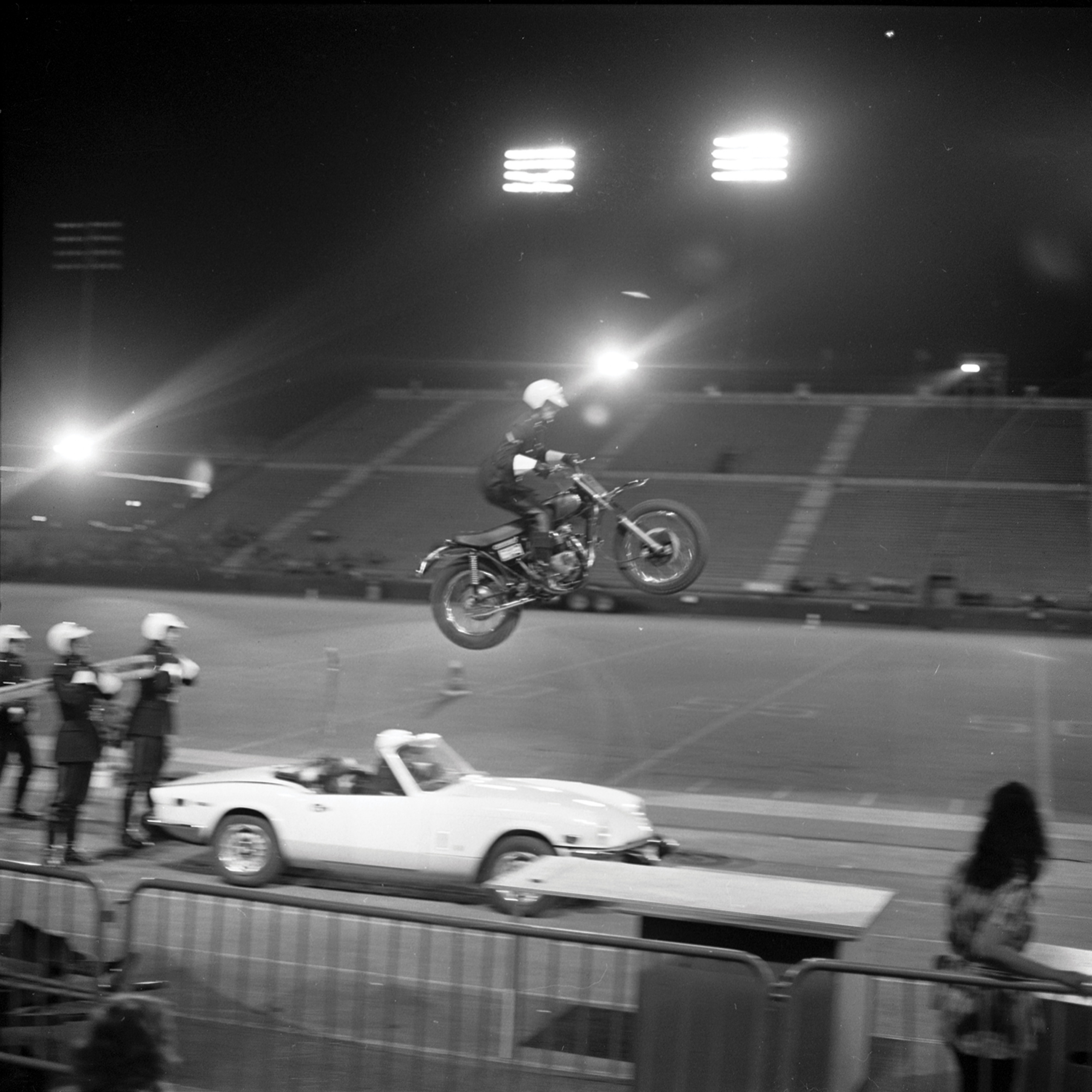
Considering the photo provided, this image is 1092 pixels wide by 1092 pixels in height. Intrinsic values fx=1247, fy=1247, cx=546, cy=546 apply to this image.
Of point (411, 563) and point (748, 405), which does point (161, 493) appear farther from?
point (748, 405)

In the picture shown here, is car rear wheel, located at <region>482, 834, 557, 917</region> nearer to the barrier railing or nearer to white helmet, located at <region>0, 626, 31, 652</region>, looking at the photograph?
the barrier railing

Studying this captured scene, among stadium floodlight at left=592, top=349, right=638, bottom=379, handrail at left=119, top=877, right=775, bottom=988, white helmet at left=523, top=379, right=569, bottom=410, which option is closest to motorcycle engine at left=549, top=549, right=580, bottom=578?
white helmet at left=523, top=379, right=569, bottom=410

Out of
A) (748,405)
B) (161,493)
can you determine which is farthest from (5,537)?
(748,405)

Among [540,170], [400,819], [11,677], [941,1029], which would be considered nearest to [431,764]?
[400,819]

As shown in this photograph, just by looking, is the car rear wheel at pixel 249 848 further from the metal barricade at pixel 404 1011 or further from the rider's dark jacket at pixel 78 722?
the metal barricade at pixel 404 1011

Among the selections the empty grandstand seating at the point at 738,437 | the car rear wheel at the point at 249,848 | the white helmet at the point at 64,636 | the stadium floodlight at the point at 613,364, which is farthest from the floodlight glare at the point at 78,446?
the empty grandstand seating at the point at 738,437

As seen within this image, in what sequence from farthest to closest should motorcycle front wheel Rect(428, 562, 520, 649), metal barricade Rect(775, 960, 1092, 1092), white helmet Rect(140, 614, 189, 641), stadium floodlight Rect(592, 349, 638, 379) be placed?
white helmet Rect(140, 614, 189, 641)
stadium floodlight Rect(592, 349, 638, 379)
motorcycle front wheel Rect(428, 562, 520, 649)
metal barricade Rect(775, 960, 1092, 1092)

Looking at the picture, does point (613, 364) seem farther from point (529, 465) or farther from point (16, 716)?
point (16, 716)
